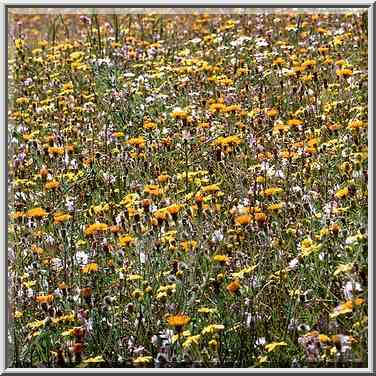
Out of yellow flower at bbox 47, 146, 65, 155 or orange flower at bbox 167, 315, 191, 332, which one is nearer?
orange flower at bbox 167, 315, 191, 332

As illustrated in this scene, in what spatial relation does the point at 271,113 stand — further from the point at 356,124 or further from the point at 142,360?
the point at 142,360

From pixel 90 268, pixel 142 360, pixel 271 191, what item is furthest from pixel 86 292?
pixel 271 191

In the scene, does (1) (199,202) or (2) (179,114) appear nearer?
(1) (199,202)

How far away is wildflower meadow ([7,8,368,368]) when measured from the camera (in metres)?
3.73

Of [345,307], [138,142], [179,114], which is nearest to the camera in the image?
[345,307]

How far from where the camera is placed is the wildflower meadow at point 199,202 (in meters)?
3.73

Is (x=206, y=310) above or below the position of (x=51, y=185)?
below

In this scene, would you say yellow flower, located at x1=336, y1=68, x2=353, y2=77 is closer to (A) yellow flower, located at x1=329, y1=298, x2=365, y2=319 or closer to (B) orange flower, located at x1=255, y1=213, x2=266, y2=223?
(B) orange flower, located at x1=255, y1=213, x2=266, y2=223

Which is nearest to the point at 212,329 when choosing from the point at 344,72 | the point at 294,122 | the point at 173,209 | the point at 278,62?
the point at 173,209

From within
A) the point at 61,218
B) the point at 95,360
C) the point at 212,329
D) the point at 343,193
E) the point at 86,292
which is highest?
the point at 343,193

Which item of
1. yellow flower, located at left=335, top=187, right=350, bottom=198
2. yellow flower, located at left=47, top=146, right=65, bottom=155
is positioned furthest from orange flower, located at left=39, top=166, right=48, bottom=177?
yellow flower, located at left=335, top=187, right=350, bottom=198

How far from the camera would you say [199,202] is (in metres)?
4.05

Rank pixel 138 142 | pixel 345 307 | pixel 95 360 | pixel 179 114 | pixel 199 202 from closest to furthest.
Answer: pixel 345 307 → pixel 95 360 → pixel 199 202 → pixel 138 142 → pixel 179 114

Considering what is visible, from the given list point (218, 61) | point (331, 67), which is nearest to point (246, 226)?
point (331, 67)
